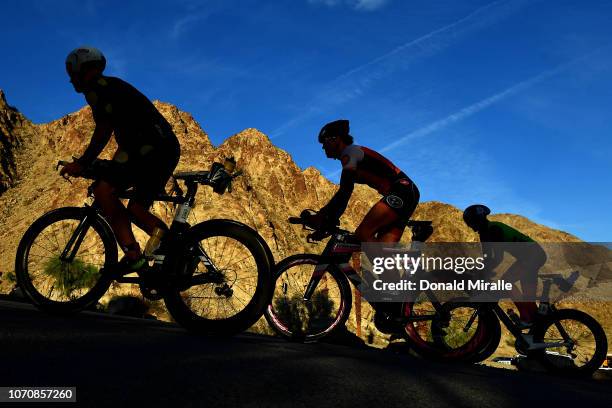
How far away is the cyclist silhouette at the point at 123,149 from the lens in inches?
170

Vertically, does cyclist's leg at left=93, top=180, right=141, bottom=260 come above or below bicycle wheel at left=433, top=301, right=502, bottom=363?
above

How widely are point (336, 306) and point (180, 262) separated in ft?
6.89

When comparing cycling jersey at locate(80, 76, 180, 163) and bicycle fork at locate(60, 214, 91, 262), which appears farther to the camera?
bicycle fork at locate(60, 214, 91, 262)

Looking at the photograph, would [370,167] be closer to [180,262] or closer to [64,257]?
[180,262]

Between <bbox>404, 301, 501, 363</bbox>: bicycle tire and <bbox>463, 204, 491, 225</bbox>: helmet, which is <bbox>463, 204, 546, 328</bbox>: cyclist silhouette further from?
<bbox>404, 301, 501, 363</bbox>: bicycle tire

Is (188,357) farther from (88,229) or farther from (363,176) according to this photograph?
(363,176)

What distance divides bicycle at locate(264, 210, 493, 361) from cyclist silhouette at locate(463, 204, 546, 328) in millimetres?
940

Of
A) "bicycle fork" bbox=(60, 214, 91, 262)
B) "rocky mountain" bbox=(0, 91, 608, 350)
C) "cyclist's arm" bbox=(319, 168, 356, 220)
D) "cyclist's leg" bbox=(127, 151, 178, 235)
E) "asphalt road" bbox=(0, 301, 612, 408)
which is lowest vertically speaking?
"asphalt road" bbox=(0, 301, 612, 408)

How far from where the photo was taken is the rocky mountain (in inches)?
1471

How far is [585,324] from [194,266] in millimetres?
4733

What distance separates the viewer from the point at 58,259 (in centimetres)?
486

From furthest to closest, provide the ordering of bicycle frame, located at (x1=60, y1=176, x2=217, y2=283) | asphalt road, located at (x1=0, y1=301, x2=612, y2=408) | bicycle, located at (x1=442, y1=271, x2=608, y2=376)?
bicycle, located at (x1=442, y1=271, x2=608, y2=376) < bicycle frame, located at (x1=60, y1=176, x2=217, y2=283) < asphalt road, located at (x1=0, y1=301, x2=612, y2=408)

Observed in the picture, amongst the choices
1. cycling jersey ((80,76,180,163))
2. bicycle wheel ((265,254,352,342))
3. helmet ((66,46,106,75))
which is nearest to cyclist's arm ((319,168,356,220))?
bicycle wheel ((265,254,352,342))

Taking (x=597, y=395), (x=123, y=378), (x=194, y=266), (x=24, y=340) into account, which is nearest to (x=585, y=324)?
(x=597, y=395)
